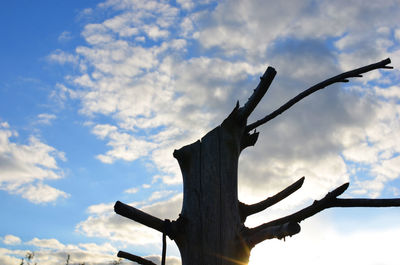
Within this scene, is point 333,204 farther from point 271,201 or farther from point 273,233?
point 271,201

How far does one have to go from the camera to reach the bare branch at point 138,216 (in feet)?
7.57

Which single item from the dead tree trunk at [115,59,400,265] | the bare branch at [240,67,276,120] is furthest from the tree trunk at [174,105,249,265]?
the bare branch at [240,67,276,120]

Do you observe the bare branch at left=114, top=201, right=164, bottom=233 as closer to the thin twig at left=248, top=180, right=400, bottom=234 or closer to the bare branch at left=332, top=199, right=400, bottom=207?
the thin twig at left=248, top=180, right=400, bottom=234

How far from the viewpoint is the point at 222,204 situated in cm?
244

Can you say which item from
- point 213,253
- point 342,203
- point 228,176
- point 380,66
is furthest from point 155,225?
point 380,66

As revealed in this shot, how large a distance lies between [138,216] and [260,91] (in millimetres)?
1248

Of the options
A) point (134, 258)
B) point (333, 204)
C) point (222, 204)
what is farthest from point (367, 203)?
point (134, 258)

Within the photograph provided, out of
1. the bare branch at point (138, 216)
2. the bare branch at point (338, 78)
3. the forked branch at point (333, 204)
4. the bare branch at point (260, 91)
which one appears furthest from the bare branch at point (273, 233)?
the bare branch at point (338, 78)

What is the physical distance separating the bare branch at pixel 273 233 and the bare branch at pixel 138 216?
2.05ft

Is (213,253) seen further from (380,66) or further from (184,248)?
(380,66)

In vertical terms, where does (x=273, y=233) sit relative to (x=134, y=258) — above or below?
above

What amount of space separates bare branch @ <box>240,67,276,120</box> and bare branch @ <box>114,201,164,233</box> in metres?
1.06

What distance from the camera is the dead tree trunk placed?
7.12 ft

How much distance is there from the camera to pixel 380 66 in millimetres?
2652
